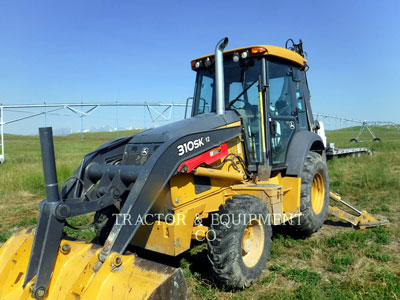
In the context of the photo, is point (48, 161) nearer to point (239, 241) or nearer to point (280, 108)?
point (239, 241)

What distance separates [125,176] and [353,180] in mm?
8379

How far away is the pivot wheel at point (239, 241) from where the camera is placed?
356 centimetres

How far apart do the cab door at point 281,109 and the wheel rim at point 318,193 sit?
1.04 m

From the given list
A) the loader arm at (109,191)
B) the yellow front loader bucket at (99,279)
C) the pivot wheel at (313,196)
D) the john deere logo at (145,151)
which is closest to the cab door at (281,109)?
the pivot wheel at (313,196)

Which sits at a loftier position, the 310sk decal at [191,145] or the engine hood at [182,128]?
the engine hood at [182,128]

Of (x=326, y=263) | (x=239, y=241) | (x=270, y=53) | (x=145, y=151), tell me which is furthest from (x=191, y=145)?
(x=326, y=263)

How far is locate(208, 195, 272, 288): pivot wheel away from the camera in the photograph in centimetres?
356

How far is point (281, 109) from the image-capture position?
516cm

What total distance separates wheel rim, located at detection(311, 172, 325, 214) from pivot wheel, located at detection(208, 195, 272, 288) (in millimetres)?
1961

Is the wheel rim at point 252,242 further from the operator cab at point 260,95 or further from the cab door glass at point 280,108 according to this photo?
the cab door glass at point 280,108

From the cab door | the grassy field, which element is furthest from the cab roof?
the grassy field

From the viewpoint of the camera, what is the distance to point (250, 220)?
3.86 metres

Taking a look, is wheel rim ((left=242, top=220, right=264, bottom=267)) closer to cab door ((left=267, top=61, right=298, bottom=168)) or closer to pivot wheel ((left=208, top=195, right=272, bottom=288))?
pivot wheel ((left=208, top=195, right=272, bottom=288))

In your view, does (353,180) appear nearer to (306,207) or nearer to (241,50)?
(306,207)
